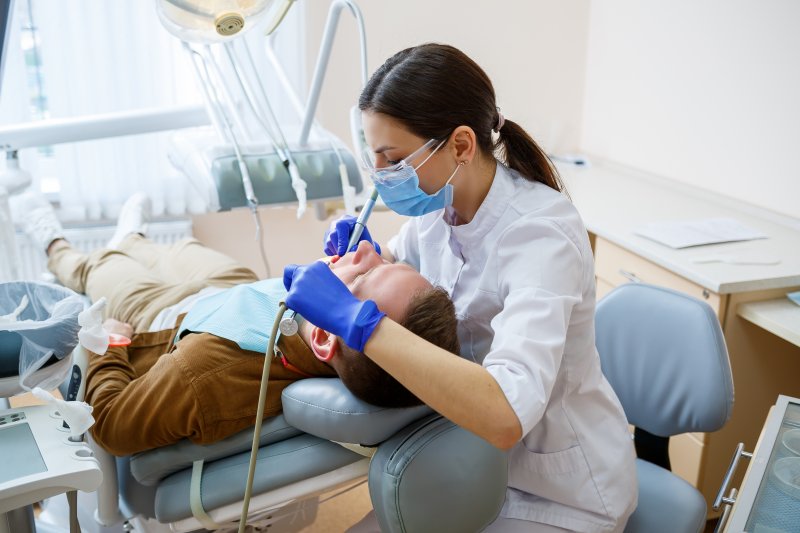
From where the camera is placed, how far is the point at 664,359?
5.22 feet

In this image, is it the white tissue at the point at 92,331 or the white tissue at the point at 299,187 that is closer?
the white tissue at the point at 92,331

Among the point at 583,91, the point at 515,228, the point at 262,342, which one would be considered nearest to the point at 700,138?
the point at 583,91

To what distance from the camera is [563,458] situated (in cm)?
133

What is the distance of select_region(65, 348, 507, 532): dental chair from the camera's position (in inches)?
45.4

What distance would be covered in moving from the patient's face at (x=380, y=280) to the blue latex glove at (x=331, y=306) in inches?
5.8

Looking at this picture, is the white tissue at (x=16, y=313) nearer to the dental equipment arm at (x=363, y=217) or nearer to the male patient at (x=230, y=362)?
the male patient at (x=230, y=362)

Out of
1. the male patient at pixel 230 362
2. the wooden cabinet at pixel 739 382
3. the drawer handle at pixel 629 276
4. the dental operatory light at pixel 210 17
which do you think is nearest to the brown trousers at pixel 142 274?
the male patient at pixel 230 362

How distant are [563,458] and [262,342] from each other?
0.56 metres

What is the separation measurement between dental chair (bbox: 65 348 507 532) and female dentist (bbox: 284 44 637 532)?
0.12m

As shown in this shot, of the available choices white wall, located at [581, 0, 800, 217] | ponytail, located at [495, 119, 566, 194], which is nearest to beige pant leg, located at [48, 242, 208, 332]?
ponytail, located at [495, 119, 566, 194]

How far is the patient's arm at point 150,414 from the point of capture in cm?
128

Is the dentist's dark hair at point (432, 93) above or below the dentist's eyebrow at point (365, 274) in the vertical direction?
above

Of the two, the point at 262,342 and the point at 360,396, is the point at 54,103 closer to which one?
the point at 262,342

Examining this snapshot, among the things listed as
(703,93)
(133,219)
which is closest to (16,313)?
(133,219)
